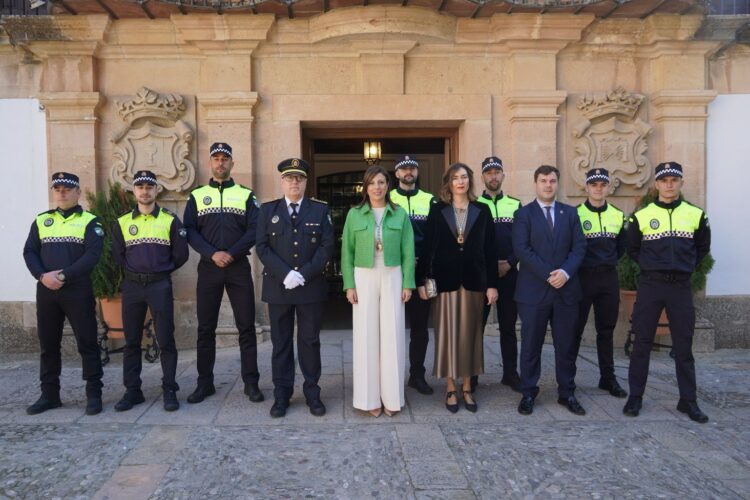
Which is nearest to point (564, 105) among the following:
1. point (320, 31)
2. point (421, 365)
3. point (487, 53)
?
point (487, 53)

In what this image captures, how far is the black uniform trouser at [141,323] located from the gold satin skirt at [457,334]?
219 centimetres

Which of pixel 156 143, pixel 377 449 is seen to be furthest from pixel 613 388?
pixel 156 143

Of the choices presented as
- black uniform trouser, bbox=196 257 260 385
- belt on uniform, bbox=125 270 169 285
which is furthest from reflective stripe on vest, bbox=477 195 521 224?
belt on uniform, bbox=125 270 169 285

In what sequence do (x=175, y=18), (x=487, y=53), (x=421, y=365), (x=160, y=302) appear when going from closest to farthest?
(x=160, y=302), (x=421, y=365), (x=175, y=18), (x=487, y=53)

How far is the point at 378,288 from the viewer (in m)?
4.52

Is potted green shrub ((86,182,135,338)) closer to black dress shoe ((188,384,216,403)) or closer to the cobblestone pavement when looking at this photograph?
the cobblestone pavement

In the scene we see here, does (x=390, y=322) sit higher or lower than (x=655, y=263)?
lower

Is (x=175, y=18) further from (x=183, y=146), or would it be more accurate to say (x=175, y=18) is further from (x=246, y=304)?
(x=246, y=304)

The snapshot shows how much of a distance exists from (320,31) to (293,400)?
439 cm

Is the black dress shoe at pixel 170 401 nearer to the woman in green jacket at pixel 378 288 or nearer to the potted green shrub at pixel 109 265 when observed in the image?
the woman in green jacket at pixel 378 288

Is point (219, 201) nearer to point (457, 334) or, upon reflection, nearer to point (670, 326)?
point (457, 334)

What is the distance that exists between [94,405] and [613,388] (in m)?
4.32

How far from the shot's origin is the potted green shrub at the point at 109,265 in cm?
676

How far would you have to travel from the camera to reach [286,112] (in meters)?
7.36
